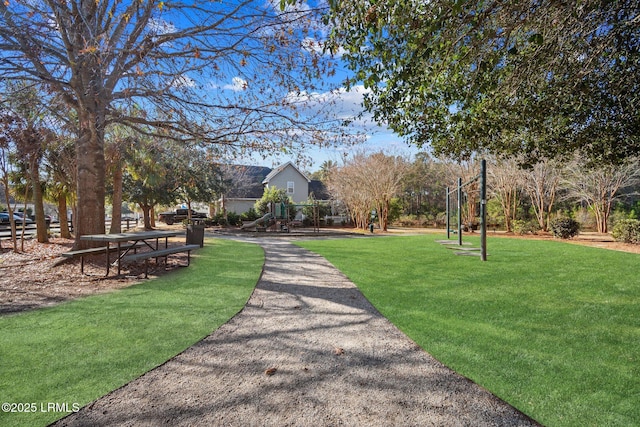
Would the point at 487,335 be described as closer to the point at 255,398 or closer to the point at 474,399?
the point at 474,399

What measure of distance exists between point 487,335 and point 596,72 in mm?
5087

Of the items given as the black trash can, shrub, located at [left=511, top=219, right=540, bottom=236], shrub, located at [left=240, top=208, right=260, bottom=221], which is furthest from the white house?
the black trash can

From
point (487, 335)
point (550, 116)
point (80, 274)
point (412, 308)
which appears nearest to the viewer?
point (487, 335)

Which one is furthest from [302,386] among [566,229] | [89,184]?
[566,229]

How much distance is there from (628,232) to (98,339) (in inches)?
779

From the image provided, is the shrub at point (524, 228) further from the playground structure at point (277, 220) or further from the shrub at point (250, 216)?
the shrub at point (250, 216)

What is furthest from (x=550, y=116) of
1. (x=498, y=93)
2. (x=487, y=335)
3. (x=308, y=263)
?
(x=308, y=263)

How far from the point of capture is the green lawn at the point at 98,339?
307 cm

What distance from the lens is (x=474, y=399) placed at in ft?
9.82

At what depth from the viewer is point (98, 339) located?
427 centimetres

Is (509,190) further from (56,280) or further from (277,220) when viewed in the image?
(56,280)

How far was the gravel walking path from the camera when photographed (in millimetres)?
2734

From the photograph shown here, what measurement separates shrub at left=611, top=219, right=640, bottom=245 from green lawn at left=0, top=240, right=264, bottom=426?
1713 centimetres

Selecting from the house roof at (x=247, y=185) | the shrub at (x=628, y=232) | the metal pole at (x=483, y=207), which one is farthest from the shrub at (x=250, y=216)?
the shrub at (x=628, y=232)
